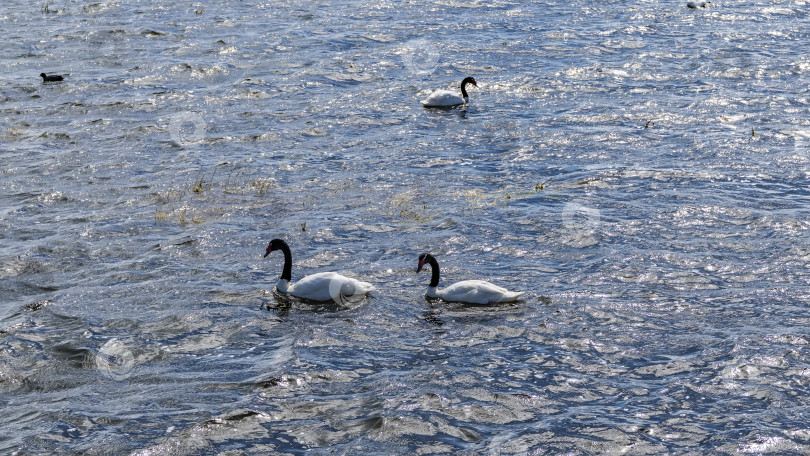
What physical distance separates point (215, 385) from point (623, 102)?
1675 cm

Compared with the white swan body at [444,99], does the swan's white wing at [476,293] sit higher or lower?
lower

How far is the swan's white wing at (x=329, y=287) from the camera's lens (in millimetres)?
14859

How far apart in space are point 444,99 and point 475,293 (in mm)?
12269

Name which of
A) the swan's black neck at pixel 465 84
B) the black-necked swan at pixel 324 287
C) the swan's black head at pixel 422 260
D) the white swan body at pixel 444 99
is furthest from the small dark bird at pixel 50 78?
the swan's black head at pixel 422 260

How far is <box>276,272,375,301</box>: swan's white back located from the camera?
14883 mm

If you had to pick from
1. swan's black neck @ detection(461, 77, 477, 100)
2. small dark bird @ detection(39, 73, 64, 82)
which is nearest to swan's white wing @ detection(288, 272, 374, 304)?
swan's black neck @ detection(461, 77, 477, 100)

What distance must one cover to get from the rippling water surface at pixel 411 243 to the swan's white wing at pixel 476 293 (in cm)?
19

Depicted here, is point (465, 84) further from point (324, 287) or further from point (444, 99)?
point (324, 287)

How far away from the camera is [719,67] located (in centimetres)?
2875

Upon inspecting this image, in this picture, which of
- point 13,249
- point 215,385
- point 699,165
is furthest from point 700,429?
point 13,249

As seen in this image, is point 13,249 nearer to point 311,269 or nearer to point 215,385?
point 311,269

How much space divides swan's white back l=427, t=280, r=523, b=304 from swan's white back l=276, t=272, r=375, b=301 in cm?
115

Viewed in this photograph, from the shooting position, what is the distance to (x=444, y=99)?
1025 inches

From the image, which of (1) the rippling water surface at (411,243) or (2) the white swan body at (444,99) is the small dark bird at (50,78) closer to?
(1) the rippling water surface at (411,243)
